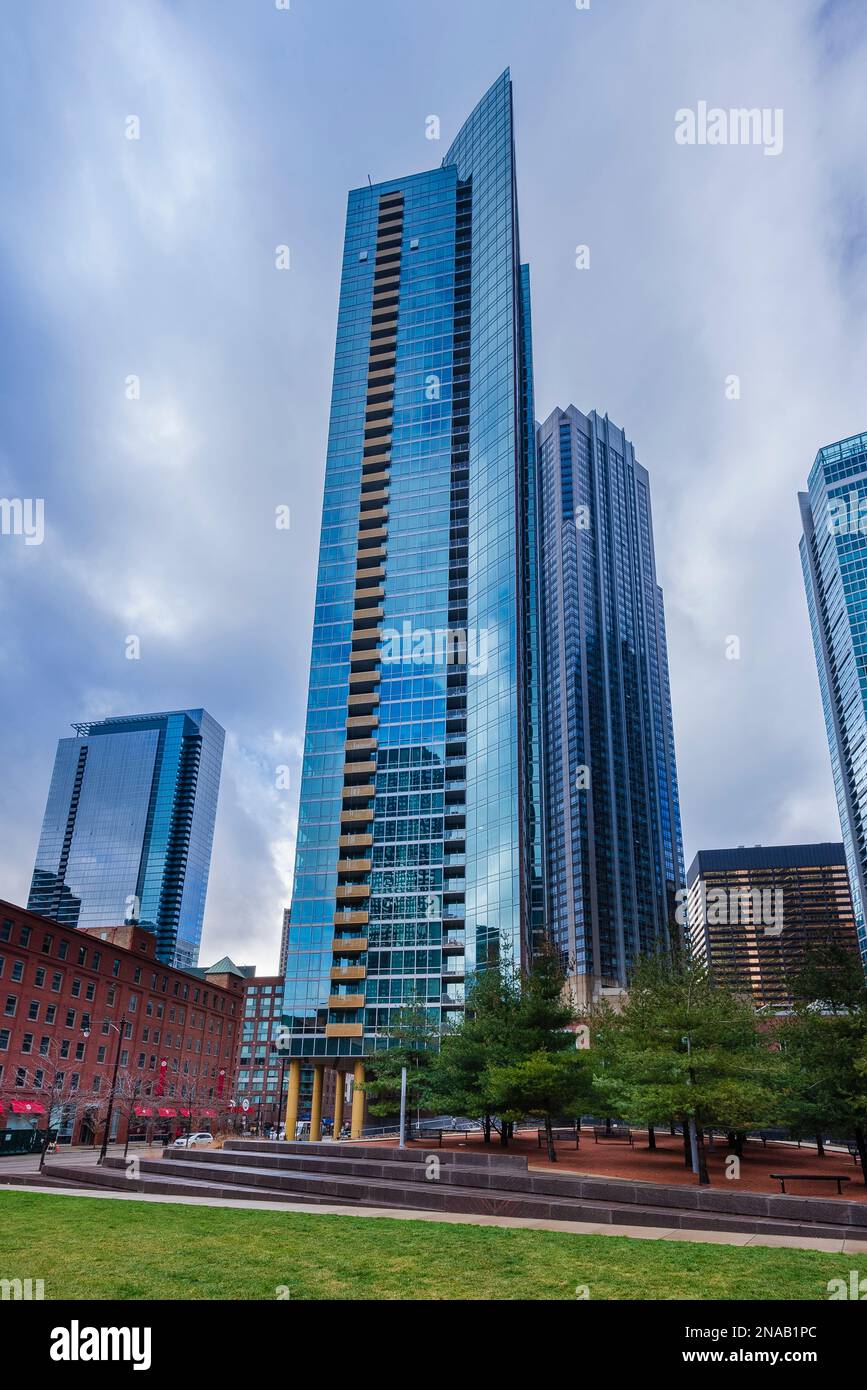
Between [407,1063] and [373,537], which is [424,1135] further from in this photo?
[373,537]

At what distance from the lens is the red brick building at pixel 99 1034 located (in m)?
61.6

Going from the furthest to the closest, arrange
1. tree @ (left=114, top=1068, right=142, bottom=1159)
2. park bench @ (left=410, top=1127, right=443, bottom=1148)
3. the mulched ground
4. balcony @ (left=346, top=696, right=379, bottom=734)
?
balcony @ (left=346, top=696, right=379, bottom=734)
tree @ (left=114, top=1068, right=142, bottom=1159)
park bench @ (left=410, top=1127, right=443, bottom=1148)
the mulched ground

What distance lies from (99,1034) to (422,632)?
45.4 meters

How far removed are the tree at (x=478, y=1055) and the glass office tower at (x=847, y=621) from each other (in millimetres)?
155609

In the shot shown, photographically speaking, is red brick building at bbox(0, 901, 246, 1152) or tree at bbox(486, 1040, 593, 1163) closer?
tree at bbox(486, 1040, 593, 1163)

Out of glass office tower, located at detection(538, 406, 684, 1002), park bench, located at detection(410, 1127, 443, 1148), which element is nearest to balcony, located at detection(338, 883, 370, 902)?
park bench, located at detection(410, 1127, 443, 1148)

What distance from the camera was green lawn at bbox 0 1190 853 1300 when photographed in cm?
1038

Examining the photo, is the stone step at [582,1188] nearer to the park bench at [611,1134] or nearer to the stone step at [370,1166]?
the stone step at [370,1166]

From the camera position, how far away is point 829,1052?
92.0ft

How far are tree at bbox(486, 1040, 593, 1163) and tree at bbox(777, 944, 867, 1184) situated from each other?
8230 millimetres

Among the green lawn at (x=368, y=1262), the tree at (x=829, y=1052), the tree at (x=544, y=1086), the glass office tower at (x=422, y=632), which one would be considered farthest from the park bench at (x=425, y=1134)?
the green lawn at (x=368, y=1262)

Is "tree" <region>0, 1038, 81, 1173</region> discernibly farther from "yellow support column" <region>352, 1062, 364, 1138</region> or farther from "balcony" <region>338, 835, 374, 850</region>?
"balcony" <region>338, 835, 374, 850</region>

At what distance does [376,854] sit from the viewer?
74.7 metres
